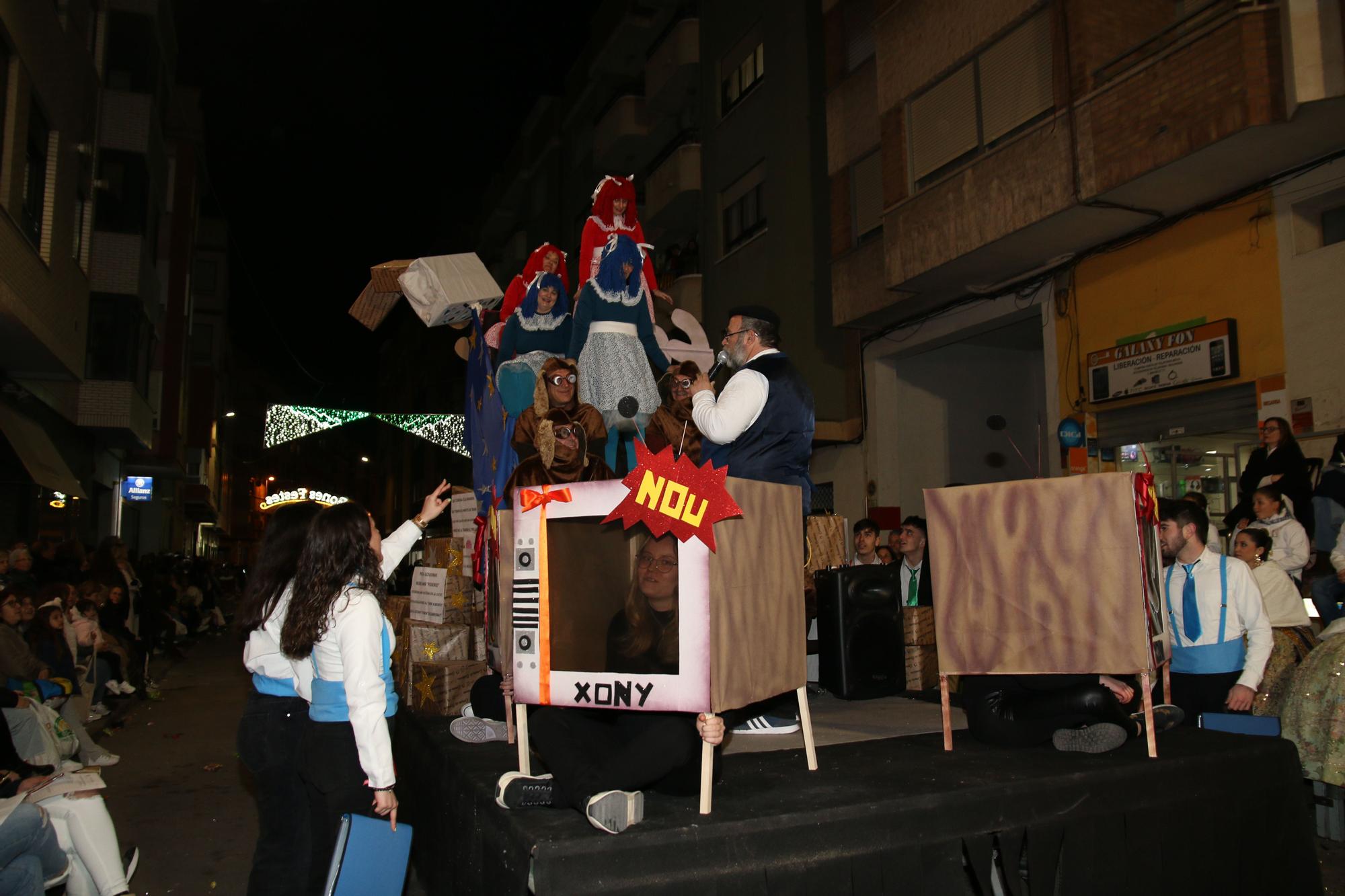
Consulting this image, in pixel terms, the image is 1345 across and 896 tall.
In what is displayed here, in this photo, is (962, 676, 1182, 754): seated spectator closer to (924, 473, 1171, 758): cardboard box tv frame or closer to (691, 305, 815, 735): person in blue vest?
(924, 473, 1171, 758): cardboard box tv frame

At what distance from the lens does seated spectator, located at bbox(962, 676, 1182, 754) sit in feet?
13.0

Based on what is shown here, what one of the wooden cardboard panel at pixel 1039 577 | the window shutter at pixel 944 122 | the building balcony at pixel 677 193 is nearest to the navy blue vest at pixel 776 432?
the wooden cardboard panel at pixel 1039 577

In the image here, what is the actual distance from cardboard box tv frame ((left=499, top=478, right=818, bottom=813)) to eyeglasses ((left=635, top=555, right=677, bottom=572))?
0.22ft

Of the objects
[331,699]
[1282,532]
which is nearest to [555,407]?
[331,699]

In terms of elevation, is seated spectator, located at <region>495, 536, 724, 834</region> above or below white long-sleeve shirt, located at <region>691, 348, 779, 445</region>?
below

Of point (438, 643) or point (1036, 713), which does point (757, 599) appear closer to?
point (1036, 713)

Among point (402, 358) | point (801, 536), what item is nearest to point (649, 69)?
point (801, 536)

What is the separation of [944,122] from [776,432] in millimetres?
8865

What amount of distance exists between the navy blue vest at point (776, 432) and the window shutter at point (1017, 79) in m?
7.52

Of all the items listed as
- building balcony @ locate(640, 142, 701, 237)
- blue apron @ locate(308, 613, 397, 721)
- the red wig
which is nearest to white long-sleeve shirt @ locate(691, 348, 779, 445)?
blue apron @ locate(308, 613, 397, 721)

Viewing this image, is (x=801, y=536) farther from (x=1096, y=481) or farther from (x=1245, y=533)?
(x=1245, y=533)

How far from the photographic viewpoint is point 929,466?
1423 cm

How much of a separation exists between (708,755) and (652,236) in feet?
61.6

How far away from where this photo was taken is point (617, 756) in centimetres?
332
